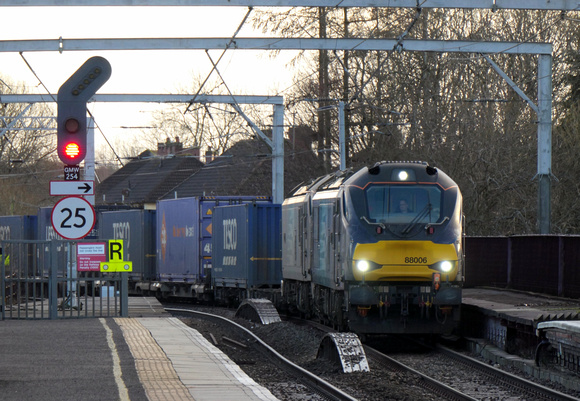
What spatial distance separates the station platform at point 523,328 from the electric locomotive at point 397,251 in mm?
777

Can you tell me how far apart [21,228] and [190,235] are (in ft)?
48.7

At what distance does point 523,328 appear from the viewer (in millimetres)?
15438

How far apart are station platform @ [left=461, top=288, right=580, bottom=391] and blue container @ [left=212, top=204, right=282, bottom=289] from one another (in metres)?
6.82

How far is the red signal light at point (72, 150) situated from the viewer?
1468 centimetres

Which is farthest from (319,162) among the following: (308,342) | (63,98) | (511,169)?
(63,98)

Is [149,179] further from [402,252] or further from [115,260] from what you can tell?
[402,252]

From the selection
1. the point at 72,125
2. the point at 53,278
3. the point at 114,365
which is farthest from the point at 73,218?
the point at 114,365

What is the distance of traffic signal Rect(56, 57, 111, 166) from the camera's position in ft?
48.1

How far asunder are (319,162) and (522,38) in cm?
1168

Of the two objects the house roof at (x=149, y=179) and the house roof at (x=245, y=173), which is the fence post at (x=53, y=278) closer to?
the house roof at (x=245, y=173)

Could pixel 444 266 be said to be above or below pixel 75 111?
below

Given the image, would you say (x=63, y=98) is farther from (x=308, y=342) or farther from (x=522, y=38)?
(x=522, y=38)

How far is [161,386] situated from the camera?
10242 millimetres

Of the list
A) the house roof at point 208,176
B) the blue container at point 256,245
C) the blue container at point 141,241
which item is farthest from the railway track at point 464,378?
the house roof at point 208,176
